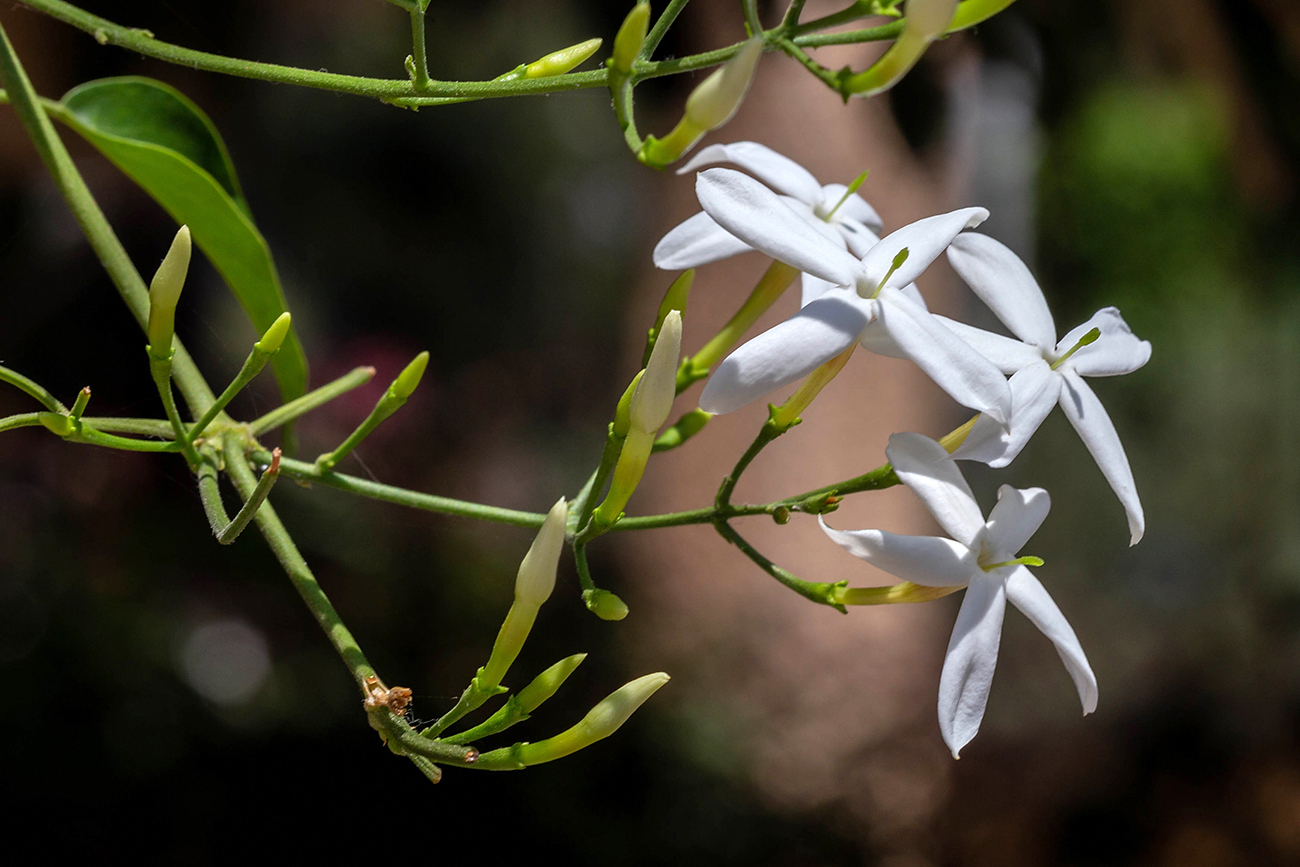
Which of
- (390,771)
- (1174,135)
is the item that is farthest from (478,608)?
(1174,135)

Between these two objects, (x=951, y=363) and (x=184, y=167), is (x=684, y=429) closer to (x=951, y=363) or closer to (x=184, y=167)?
(x=951, y=363)

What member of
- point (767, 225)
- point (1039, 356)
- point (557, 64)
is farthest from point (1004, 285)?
point (557, 64)

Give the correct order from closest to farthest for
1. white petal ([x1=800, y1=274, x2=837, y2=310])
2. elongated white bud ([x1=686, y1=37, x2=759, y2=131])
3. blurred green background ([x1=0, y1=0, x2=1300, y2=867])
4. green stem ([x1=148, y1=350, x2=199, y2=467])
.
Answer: elongated white bud ([x1=686, y1=37, x2=759, y2=131]) → green stem ([x1=148, y1=350, x2=199, y2=467]) → white petal ([x1=800, y1=274, x2=837, y2=310]) → blurred green background ([x1=0, y1=0, x2=1300, y2=867])

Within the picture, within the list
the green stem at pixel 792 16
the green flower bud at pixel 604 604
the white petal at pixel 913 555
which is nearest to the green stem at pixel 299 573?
the green flower bud at pixel 604 604

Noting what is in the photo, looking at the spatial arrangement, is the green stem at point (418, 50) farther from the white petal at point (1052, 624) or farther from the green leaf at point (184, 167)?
the white petal at point (1052, 624)

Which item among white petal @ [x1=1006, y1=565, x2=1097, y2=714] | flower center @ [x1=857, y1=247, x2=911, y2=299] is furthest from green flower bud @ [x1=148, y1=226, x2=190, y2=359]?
white petal @ [x1=1006, y1=565, x2=1097, y2=714]

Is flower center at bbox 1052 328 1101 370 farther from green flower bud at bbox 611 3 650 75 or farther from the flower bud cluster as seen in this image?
green flower bud at bbox 611 3 650 75

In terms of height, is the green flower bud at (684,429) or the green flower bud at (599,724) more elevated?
the green flower bud at (684,429)
